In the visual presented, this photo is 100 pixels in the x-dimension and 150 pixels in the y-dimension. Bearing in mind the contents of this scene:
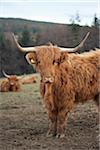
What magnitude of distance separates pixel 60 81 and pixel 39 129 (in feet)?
3.64

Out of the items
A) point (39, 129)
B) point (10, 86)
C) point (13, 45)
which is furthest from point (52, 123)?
point (13, 45)

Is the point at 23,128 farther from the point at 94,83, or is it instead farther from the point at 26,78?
the point at 26,78

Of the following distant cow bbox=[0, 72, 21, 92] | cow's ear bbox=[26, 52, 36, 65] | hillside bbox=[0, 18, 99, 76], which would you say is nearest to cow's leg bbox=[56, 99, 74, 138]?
cow's ear bbox=[26, 52, 36, 65]

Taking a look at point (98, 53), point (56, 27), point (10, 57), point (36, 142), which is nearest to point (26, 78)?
point (10, 57)

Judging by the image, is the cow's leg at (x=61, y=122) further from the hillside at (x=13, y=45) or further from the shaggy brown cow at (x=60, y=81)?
the hillside at (x=13, y=45)

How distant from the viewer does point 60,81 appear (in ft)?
24.9

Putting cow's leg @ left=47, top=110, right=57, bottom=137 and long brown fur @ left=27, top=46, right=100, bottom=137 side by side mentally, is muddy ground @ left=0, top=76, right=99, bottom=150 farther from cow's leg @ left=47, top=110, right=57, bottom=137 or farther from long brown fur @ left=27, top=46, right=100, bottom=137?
long brown fur @ left=27, top=46, right=100, bottom=137

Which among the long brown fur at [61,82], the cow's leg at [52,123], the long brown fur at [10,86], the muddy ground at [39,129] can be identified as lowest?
the long brown fur at [10,86]

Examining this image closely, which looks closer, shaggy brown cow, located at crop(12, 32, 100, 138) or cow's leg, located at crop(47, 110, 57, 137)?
shaggy brown cow, located at crop(12, 32, 100, 138)

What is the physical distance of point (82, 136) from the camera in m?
7.44

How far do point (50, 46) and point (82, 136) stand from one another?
1.56 meters

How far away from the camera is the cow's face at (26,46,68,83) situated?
7.19 metres

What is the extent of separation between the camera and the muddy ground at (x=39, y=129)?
6.84 meters

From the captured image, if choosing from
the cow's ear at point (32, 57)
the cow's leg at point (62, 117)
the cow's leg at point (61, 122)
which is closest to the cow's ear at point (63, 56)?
the cow's ear at point (32, 57)
